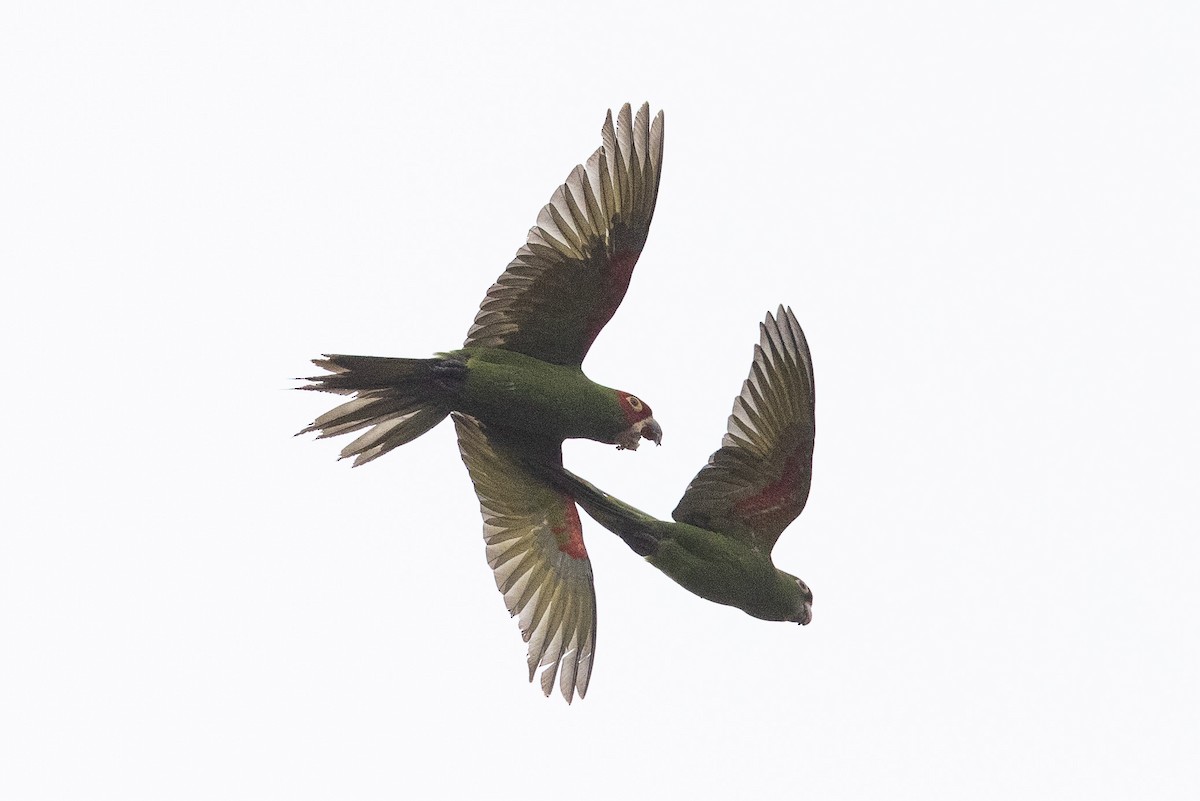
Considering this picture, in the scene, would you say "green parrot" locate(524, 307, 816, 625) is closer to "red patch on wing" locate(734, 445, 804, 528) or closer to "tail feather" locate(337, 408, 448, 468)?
"red patch on wing" locate(734, 445, 804, 528)

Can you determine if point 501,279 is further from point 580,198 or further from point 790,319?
point 790,319

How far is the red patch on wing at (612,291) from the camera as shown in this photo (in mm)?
9781

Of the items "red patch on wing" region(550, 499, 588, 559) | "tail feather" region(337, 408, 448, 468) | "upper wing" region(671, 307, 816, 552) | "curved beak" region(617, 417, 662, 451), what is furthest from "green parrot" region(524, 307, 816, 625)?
"tail feather" region(337, 408, 448, 468)

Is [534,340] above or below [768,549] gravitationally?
above

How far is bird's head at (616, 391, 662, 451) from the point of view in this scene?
980 centimetres

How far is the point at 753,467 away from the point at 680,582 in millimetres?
950

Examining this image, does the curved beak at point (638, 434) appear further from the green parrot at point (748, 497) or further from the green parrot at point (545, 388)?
the green parrot at point (748, 497)

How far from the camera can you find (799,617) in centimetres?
1032

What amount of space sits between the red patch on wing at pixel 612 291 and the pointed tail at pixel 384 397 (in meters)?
0.99

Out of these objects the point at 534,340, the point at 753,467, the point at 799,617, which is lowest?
the point at 799,617

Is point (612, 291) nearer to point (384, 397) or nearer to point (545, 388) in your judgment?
point (545, 388)

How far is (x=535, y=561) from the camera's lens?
10.1 meters

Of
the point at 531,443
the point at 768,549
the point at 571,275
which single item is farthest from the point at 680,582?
the point at 571,275

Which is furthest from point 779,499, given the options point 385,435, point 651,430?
point 385,435
